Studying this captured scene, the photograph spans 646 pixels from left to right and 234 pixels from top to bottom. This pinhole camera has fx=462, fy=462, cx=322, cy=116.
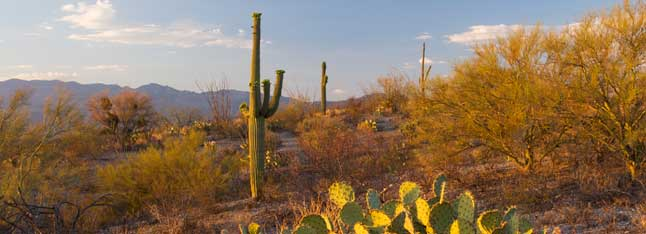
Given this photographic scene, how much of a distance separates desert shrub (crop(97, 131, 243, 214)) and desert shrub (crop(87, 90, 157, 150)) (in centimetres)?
881

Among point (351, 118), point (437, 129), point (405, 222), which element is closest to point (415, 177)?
point (437, 129)

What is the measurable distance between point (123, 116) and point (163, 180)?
433 inches

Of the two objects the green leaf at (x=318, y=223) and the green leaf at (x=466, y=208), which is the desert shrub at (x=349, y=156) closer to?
the green leaf at (x=318, y=223)

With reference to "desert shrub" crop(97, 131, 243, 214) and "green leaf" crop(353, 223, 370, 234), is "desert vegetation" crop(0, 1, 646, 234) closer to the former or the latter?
"desert shrub" crop(97, 131, 243, 214)

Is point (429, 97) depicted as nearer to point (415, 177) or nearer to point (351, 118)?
point (415, 177)

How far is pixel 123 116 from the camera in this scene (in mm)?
19391

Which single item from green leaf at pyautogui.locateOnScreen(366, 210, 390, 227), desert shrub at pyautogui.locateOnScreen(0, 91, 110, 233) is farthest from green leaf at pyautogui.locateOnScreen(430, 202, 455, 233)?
desert shrub at pyautogui.locateOnScreen(0, 91, 110, 233)

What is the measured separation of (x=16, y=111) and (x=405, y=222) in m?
10.2

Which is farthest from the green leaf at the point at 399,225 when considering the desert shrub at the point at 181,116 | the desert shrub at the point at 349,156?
the desert shrub at the point at 181,116

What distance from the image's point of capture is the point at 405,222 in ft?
7.32

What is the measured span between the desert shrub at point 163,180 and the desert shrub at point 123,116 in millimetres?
8806

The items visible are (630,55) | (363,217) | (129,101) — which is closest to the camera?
(363,217)

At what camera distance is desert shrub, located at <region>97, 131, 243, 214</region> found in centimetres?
961

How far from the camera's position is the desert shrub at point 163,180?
961 cm
